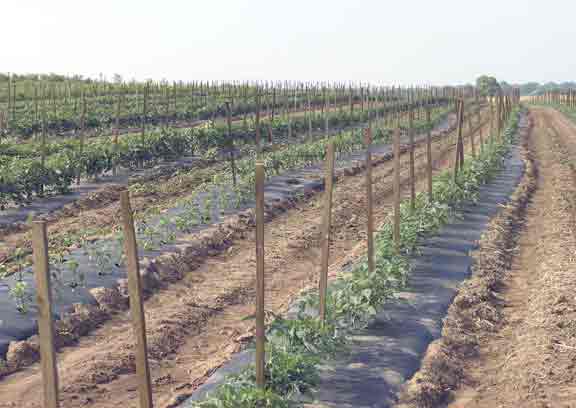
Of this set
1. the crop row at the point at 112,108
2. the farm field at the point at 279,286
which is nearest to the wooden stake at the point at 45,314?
the farm field at the point at 279,286

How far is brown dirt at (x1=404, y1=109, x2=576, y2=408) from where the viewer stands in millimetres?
5699

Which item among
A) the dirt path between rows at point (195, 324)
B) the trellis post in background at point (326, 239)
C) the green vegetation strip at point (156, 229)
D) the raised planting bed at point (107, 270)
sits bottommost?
the dirt path between rows at point (195, 324)

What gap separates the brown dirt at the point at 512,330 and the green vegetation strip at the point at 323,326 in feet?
2.35

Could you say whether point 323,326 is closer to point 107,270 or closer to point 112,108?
point 107,270

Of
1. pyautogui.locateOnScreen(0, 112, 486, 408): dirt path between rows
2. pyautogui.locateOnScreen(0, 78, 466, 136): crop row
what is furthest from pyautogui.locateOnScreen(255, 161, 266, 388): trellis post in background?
pyautogui.locateOnScreen(0, 78, 466, 136): crop row

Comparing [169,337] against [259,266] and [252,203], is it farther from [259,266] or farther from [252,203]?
[252,203]

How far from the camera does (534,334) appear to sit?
6828 millimetres

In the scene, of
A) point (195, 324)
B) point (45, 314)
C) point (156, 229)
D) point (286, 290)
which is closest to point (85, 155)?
point (156, 229)

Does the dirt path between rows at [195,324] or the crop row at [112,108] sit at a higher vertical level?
the crop row at [112,108]

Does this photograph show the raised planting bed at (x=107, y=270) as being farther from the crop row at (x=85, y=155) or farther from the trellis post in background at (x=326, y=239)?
the crop row at (x=85, y=155)

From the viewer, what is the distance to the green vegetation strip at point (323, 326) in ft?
16.0

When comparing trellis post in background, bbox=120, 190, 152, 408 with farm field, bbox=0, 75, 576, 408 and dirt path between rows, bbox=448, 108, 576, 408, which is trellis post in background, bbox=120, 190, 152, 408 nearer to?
farm field, bbox=0, 75, 576, 408

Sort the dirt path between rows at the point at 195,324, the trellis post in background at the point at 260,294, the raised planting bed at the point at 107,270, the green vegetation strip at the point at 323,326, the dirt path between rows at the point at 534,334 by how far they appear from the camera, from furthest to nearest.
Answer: the raised planting bed at the point at 107,270 → the dirt path between rows at the point at 195,324 → the dirt path between rows at the point at 534,334 → the trellis post in background at the point at 260,294 → the green vegetation strip at the point at 323,326

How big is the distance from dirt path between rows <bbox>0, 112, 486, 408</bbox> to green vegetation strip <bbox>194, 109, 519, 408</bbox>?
80cm
